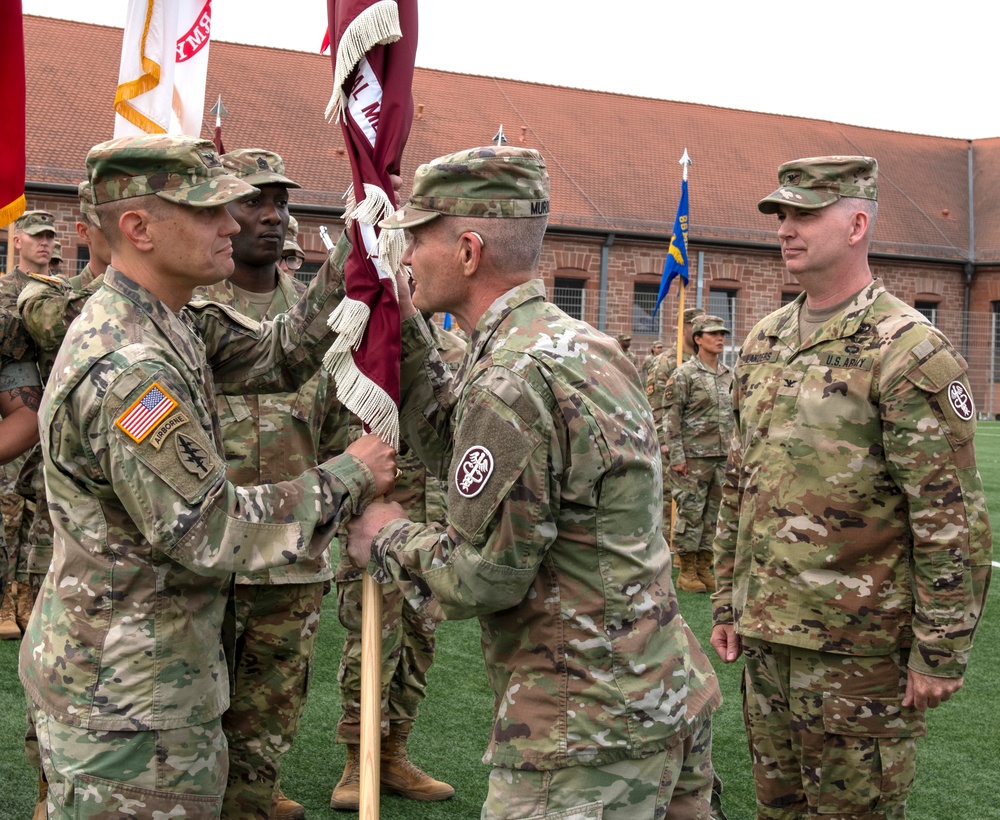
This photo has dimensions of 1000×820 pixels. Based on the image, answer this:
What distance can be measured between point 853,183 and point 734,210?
28852mm

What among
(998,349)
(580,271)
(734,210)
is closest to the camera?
(580,271)

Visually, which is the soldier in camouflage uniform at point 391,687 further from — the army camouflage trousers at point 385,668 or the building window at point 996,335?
the building window at point 996,335

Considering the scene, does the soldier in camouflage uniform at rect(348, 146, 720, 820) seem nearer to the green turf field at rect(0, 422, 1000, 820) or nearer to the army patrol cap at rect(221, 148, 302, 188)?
the army patrol cap at rect(221, 148, 302, 188)

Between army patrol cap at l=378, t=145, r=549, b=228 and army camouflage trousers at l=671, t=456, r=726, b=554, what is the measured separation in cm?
762

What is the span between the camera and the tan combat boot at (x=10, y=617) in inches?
286

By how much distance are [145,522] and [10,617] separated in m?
5.57

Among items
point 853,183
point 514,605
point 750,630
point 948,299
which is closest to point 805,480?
point 750,630

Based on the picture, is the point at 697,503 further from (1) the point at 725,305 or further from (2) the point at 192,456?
(1) the point at 725,305

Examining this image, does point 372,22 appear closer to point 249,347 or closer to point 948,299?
point 249,347

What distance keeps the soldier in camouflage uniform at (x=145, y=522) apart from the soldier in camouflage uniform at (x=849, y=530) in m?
1.64

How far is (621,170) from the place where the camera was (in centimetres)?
3161

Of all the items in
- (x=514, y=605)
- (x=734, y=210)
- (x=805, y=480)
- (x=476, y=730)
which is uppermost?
(x=734, y=210)

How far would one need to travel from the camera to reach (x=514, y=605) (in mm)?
2648

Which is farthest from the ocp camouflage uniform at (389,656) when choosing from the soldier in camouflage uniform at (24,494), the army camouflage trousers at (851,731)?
the army camouflage trousers at (851,731)
